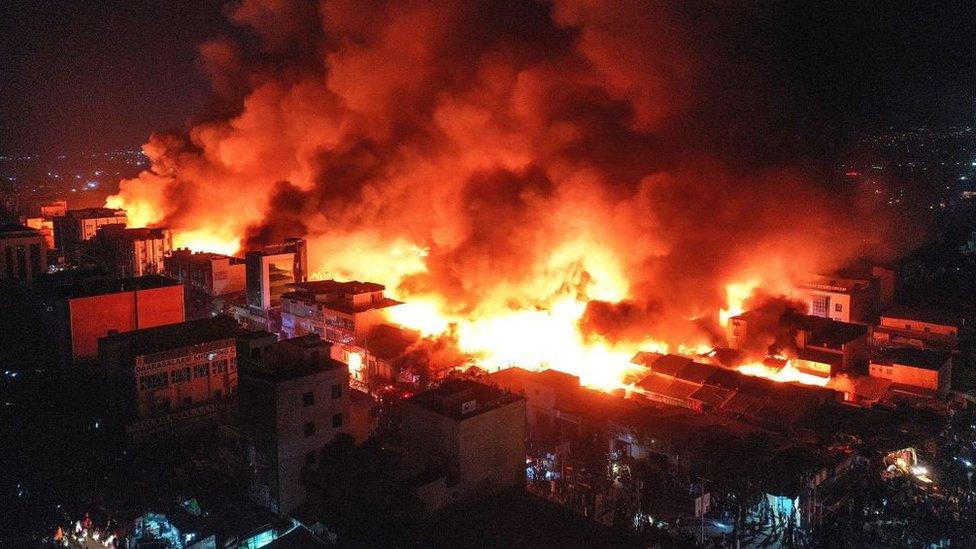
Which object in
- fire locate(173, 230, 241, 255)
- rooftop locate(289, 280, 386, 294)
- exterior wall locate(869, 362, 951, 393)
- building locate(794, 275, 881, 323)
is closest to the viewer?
exterior wall locate(869, 362, 951, 393)

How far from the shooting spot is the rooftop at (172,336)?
13242 mm

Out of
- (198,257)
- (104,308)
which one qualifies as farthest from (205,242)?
(104,308)

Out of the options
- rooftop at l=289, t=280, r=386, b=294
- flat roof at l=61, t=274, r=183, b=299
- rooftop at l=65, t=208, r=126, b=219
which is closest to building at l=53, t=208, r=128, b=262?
rooftop at l=65, t=208, r=126, b=219

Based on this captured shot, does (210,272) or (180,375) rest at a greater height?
(210,272)

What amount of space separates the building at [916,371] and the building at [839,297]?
141 inches

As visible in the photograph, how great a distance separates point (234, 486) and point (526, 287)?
1085 cm

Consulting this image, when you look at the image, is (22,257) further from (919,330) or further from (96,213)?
(919,330)

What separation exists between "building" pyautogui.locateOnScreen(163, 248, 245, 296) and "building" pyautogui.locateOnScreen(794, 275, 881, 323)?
1495 centimetres

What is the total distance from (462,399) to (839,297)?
44.0 ft

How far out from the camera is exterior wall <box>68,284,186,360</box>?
16.0 metres

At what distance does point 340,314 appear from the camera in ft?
56.2

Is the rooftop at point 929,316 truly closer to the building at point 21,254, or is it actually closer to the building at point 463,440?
the building at point 463,440

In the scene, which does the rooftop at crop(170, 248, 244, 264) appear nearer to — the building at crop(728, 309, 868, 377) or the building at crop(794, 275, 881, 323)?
the building at crop(728, 309, 868, 377)

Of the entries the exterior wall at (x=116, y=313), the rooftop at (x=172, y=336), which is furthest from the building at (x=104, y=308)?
the rooftop at (x=172, y=336)
